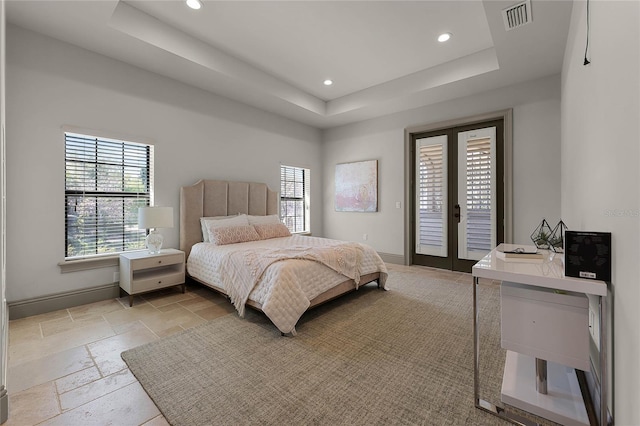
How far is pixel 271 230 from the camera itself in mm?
4352

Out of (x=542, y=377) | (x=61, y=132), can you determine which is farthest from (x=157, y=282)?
(x=542, y=377)

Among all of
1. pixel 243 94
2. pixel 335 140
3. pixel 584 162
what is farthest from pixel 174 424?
pixel 335 140

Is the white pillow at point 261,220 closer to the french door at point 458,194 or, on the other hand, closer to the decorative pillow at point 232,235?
the decorative pillow at point 232,235

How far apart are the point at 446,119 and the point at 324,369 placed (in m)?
4.32

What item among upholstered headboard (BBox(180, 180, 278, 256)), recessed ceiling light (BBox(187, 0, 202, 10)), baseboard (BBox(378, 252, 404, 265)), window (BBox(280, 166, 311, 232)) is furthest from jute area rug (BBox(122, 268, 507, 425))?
recessed ceiling light (BBox(187, 0, 202, 10))

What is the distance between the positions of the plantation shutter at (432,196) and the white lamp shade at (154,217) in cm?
401

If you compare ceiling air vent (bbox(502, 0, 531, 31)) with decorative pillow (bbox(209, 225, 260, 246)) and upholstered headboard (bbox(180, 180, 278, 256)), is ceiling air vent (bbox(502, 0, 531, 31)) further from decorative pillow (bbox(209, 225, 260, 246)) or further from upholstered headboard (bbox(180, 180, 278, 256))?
upholstered headboard (bbox(180, 180, 278, 256))

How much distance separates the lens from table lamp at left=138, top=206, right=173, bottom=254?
3270mm

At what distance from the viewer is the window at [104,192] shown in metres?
3.15

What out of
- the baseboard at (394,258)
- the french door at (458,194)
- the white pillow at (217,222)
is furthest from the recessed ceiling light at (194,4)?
the baseboard at (394,258)

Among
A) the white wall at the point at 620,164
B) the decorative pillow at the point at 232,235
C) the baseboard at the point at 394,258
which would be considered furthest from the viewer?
the baseboard at the point at 394,258

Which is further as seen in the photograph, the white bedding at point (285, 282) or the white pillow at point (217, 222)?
the white pillow at point (217, 222)

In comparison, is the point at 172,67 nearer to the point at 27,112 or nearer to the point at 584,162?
the point at 27,112

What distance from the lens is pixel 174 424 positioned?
1442 millimetres
